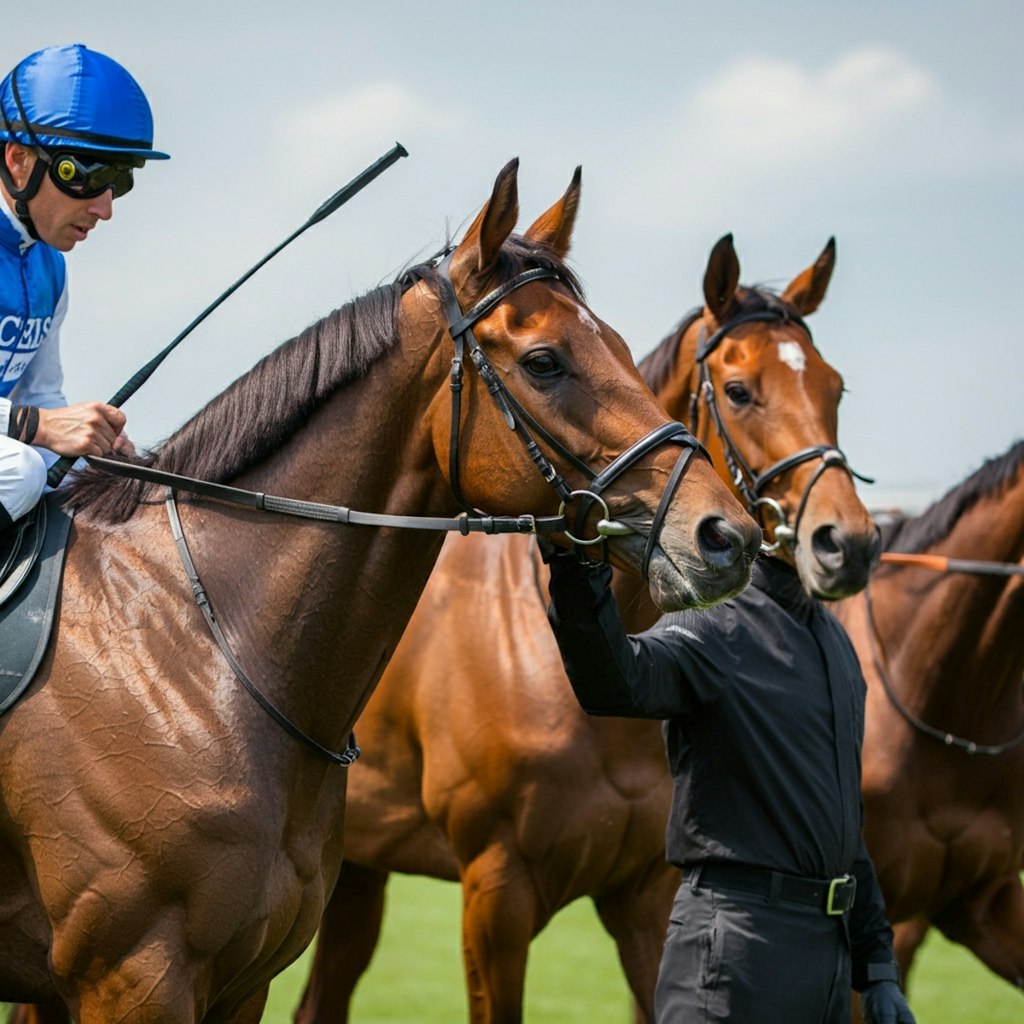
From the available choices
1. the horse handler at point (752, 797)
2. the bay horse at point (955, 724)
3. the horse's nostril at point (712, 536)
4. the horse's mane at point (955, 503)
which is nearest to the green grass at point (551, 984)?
the bay horse at point (955, 724)

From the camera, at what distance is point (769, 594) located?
3801mm

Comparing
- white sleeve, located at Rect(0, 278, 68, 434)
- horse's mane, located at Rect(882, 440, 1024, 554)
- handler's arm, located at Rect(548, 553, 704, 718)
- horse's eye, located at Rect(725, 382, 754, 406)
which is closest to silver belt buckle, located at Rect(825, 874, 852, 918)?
handler's arm, located at Rect(548, 553, 704, 718)

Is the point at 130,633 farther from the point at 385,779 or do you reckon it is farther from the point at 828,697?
the point at 385,779

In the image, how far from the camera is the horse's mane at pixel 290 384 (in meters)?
3.13

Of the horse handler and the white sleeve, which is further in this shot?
the white sleeve

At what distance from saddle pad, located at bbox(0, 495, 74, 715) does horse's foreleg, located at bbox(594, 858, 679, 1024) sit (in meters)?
2.59

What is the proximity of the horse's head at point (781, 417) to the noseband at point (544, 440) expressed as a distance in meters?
1.57

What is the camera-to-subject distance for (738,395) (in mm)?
4926

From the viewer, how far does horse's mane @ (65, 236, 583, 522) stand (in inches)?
123

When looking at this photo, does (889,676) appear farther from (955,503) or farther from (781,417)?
(781,417)

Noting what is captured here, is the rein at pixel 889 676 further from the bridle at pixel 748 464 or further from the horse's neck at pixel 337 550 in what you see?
the horse's neck at pixel 337 550

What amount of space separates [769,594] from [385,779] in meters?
2.08

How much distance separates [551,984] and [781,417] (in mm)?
4618

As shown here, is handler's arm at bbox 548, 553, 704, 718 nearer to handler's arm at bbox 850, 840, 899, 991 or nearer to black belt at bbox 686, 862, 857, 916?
black belt at bbox 686, 862, 857, 916
